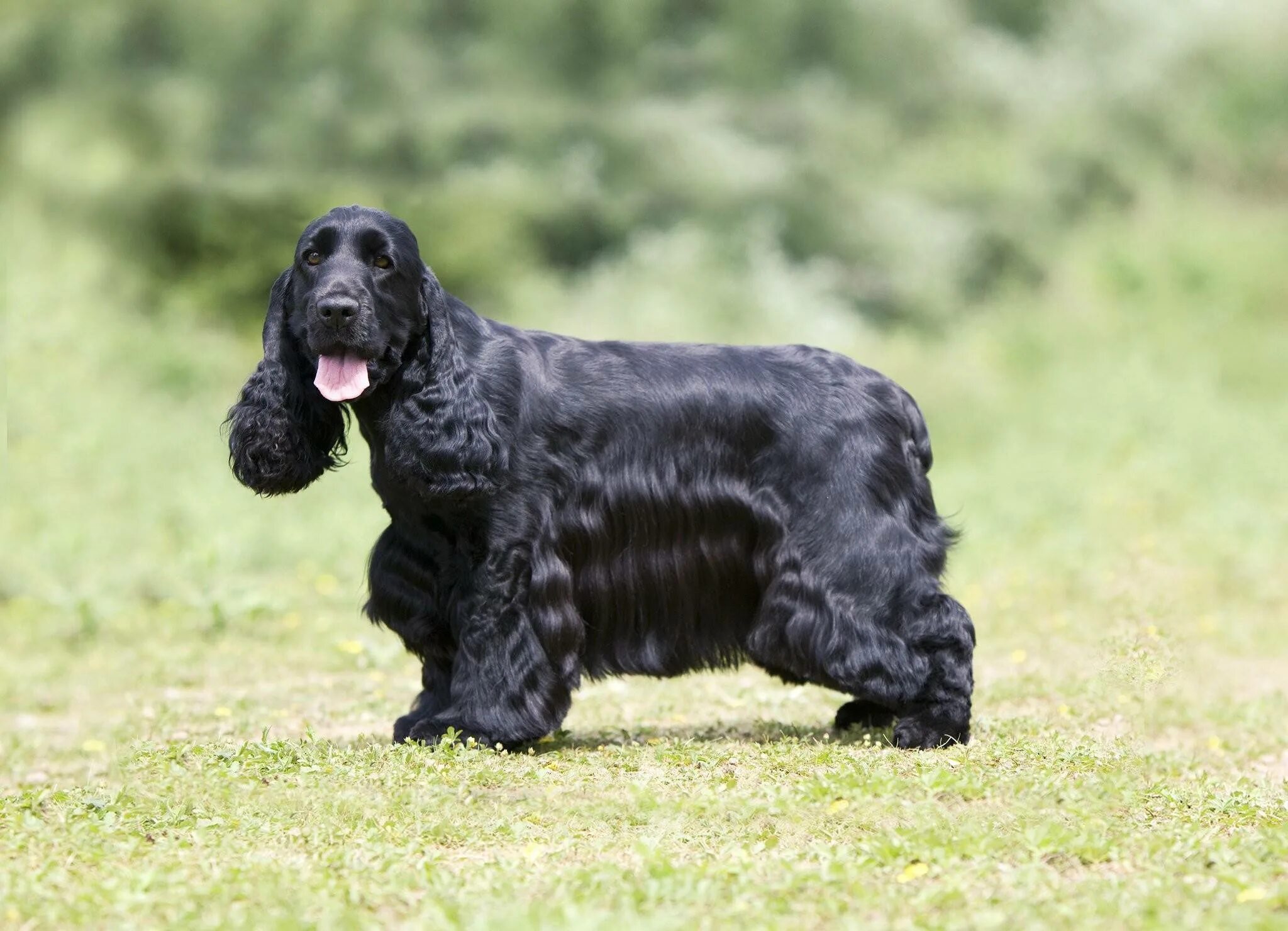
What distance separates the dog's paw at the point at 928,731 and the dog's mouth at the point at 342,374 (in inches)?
92.9

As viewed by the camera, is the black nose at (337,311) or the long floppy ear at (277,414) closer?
the black nose at (337,311)

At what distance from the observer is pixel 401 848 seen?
4.22m

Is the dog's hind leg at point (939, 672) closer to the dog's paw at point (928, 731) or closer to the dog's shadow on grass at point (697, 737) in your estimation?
the dog's paw at point (928, 731)

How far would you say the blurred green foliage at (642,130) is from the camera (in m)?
18.2

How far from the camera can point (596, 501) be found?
224 inches

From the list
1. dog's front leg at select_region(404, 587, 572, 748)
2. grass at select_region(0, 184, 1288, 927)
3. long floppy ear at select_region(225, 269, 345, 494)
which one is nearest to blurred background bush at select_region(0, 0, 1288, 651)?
grass at select_region(0, 184, 1288, 927)

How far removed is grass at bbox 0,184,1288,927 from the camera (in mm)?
3881

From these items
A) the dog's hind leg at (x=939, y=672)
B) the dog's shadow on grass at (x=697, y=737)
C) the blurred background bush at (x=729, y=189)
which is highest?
the blurred background bush at (x=729, y=189)

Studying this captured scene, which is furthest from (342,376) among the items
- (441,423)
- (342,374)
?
(441,423)

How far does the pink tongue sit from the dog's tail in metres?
2.12

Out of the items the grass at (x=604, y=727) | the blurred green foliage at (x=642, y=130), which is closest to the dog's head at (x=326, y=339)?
the grass at (x=604, y=727)

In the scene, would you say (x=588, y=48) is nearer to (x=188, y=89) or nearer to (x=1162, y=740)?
(x=188, y=89)

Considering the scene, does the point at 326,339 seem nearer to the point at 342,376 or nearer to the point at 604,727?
the point at 342,376

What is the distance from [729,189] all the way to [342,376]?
15486mm
